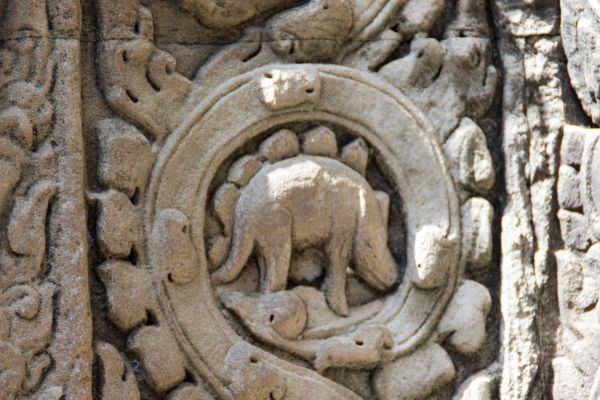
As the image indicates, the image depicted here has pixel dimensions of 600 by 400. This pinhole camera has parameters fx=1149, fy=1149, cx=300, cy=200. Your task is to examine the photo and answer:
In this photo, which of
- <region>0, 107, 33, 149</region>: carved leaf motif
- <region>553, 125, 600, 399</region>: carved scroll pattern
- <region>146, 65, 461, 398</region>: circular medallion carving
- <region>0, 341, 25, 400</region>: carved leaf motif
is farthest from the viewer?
<region>553, 125, 600, 399</region>: carved scroll pattern

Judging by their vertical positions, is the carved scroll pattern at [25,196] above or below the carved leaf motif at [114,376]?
above

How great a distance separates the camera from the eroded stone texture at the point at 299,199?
2.14 m

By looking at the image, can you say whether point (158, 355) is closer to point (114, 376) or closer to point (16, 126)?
point (114, 376)

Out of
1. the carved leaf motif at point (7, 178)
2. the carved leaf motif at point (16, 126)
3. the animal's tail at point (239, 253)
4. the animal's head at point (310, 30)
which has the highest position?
the animal's head at point (310, 30)

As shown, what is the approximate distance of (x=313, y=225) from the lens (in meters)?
2.32

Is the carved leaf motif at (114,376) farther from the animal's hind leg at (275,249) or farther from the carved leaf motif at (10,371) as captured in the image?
the animal's hind leg at (275,249)

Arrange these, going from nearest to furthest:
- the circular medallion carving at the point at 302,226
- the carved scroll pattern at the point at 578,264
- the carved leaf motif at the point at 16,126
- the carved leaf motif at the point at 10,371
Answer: the carved leaf motif at the point at 10,371 → the carved leaf motif at the point at 16,126 → the circular medallion carving at the point at 302,226 → the carved scroll pattern at the point at 578,264

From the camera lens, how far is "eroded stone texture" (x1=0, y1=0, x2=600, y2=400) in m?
2.14

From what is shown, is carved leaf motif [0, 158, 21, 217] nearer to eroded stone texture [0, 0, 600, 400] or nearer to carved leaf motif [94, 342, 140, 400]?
eroded stone texture [0, 0, 600, 400]

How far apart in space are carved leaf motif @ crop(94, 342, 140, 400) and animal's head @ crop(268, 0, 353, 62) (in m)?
0.72

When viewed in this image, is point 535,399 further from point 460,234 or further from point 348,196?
point 348,196

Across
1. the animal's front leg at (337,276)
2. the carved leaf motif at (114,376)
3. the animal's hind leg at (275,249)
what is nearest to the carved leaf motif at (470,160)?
the animal's front leg at (337,276)

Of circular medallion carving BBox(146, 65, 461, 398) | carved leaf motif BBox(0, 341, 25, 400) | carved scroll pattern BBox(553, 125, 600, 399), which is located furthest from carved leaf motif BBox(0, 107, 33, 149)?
carved scroll pattern BBox(553, 125, 600, 399)

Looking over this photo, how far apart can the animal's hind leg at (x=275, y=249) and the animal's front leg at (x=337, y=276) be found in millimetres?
96
